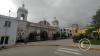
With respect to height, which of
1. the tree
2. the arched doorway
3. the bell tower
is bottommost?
the arched doorway

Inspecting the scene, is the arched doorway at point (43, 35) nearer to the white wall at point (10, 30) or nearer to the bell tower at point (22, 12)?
the bell tower at point (22, 12)

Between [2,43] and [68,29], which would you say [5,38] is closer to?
[2,43]

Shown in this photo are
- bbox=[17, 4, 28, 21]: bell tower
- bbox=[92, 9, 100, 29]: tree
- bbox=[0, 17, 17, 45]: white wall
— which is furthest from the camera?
bbox=[17, 4, 28, 21]: bell tower

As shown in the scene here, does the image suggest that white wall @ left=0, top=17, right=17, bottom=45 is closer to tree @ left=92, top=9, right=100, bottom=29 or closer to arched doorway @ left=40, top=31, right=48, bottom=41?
arched doorway @ left=40, top=31, right=48, bottom=41

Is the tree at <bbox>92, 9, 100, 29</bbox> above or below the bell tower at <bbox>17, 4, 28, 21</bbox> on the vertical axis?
below

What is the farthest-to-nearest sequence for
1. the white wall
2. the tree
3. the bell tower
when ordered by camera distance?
the bell tower, the tree, the white wall

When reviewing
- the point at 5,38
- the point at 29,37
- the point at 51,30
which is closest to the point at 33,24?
the point at 29,37

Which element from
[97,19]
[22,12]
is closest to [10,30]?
[22,12]

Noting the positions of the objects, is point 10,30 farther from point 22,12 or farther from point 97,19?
point 97,19

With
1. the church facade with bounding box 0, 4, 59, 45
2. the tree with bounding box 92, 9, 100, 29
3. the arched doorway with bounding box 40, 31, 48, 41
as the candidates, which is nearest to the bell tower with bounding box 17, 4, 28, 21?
the church facade with bounding box 0, 4, 59, 45

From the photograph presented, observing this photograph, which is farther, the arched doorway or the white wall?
the arched doorway

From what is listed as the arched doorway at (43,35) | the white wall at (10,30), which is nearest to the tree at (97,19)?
the arched doorway at (43,35)

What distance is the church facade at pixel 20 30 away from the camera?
3114 centimetres

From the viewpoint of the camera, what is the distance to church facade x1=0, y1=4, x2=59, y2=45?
31.1 metres
